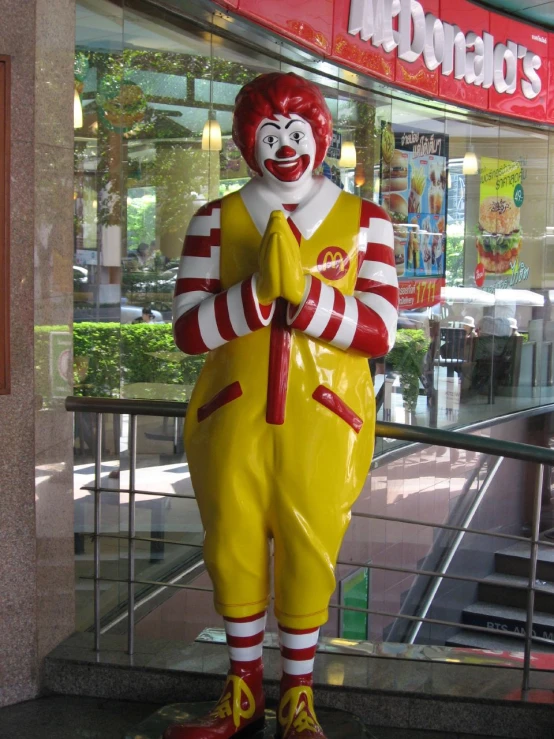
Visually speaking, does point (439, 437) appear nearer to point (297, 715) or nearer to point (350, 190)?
point (297, 715)

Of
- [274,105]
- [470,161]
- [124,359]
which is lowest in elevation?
[124,359]

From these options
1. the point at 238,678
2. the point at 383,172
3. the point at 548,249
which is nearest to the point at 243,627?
the point at 238,678

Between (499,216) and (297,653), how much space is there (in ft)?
27.7

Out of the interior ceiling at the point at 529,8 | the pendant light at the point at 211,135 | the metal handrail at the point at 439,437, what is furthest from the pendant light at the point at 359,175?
the metal handrail at the point at 439,437

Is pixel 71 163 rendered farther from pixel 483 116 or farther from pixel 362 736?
pixel 483 116

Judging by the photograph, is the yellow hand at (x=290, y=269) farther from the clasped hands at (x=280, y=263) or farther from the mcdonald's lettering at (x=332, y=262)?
the mcdonald's lettering at (x=332, y=262)

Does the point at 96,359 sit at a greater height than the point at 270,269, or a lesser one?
lesser

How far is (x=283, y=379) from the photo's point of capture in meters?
2.07

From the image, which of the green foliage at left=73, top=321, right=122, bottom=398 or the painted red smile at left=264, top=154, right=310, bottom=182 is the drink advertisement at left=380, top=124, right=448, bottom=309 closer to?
the green foliage at left=73, top=321, right=122, bottom=398

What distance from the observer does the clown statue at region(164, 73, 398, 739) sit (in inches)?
82.0

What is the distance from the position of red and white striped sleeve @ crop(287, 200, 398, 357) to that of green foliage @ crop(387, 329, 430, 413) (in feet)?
19.7

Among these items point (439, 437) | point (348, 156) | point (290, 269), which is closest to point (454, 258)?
point (348, 156)

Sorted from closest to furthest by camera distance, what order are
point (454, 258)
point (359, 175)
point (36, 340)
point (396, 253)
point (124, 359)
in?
point (36, 340)
point (124, 359)
point (359, 175)
point (396, 253)
point (454, 258)

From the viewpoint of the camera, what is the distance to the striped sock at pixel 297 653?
2.18 meters
